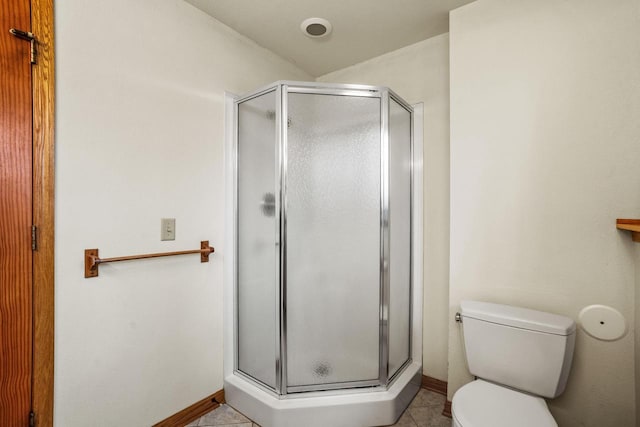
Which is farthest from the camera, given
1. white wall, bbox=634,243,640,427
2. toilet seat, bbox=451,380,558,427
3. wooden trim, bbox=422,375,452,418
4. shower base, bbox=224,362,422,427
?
wooden trim, bbox=422,375,452,418

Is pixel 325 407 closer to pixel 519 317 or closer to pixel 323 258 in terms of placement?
pixel 323 258

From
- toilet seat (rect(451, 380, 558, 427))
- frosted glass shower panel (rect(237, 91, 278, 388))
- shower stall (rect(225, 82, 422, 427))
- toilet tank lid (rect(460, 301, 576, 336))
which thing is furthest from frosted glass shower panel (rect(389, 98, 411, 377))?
frosted glass shower panel (rect(237, 91, 278, 388))

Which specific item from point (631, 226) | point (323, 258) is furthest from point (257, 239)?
point (631, 226)

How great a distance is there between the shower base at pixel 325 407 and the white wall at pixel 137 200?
346 millimetres

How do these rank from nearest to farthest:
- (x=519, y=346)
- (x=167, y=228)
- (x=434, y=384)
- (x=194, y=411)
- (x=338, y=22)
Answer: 1. (x=519, y=346)
2. (x=167, y=228)
3. (x=194, y=411)
4. (x=338, y=22)
5. (x=434, y=384)

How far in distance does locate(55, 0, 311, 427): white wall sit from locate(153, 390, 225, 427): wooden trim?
0.03 metres

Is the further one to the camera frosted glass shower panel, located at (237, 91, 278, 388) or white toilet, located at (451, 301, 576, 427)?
frosted glass shower panel, located at (237, 91, 278, 388)

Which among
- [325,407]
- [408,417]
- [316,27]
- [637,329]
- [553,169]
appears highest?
[316,27]

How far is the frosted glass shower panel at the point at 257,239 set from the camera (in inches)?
69.1

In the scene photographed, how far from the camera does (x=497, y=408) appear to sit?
4.08 ft

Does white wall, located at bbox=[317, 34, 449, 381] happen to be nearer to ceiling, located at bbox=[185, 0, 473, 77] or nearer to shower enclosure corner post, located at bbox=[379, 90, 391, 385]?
ceiling, located at bbox=[185, 0, 473, 77]

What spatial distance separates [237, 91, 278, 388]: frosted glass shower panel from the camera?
1.75m

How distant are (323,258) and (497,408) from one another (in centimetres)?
101

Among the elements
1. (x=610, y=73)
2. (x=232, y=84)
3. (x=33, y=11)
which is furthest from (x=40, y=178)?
(x=610, y=73)
